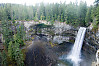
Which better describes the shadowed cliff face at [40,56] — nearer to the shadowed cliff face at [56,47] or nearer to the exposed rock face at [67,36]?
the shadowed cliff face at [56,47]

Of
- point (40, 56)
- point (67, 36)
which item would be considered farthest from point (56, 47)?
point (40, 56)

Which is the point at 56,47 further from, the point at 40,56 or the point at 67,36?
the point at 40,56

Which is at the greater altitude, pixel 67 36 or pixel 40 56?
pixel 67 36

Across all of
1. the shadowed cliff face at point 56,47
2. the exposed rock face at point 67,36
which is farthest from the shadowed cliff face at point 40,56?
the exposed rock face at point 67,36

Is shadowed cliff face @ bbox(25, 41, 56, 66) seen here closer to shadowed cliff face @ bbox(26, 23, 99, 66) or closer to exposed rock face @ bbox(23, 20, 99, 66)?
shadowed cliff face @ bbox(26, 23, 99, 66)

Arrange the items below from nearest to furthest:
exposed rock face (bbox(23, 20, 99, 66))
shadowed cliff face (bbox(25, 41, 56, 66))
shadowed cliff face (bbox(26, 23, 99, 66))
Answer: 1. shadowed cliff face (bbox(25, 41, 56, 66))
2. shadowed cliff face (bbox(26, 23, 99, 66))
3. exposed rock face (bbox(23, 20, 99, 66))

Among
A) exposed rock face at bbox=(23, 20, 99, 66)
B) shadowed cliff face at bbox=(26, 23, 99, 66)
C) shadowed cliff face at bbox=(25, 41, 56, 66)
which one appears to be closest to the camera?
shadowed cliff face at bbox=(25, 41, 56, 66)

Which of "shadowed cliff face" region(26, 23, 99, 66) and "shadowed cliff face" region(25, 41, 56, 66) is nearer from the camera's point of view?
"shadowed cliff face" region(25, 41, 56, 66)

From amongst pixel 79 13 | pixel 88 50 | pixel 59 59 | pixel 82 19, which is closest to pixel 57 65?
pixel 59 59

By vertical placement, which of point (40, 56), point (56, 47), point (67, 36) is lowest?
point (40, 56)

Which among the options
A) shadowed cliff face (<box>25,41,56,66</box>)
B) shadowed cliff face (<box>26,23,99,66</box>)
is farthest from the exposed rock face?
shadowed cliff face (<box>25,41,56,66</box>)

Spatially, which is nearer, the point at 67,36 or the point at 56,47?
the point at 56,47

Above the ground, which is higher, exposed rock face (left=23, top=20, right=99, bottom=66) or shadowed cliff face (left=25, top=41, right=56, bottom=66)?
exposed rock face (left=23, top=20, right=99, bottom=66)

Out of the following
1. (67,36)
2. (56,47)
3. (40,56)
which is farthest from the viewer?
(67,36)
